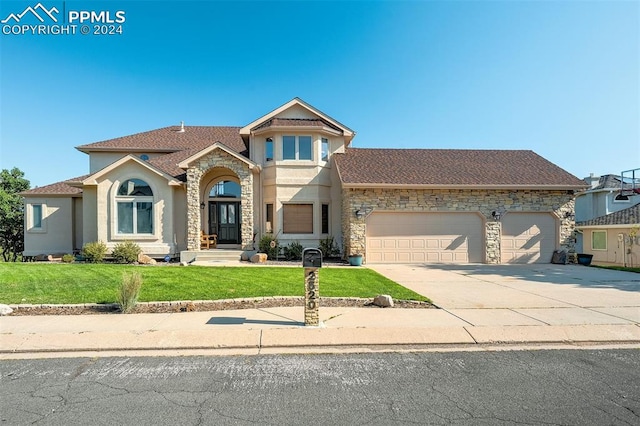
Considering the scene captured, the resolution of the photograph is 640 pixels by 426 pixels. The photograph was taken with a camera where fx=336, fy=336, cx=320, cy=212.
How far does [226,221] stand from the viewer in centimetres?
1883

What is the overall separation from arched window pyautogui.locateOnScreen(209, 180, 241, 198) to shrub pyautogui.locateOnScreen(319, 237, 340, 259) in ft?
18.7

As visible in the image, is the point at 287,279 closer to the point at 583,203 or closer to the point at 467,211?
the point at 467,211

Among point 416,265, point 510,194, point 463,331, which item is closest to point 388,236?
point 416,265

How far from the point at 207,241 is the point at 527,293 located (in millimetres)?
13722

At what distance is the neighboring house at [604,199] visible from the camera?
26203 mm

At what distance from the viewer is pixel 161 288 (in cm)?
872

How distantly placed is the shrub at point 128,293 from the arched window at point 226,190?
1192 centimetres

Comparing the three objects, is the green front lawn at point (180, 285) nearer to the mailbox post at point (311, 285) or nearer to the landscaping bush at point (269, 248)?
the mailbox post at point (311, 285)

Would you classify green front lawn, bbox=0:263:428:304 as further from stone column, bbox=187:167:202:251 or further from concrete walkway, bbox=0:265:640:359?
stone column, bbox=187:167:202:251

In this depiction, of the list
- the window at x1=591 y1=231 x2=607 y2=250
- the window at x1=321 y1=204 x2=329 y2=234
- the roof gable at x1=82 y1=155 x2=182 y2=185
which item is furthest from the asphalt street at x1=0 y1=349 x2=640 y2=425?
the window at x1=591 y1=231 x2=607 y2=250

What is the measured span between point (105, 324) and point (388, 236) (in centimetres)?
1206

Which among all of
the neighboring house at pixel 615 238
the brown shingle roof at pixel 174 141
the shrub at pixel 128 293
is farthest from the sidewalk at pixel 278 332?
the neighboring house at pixel 615 238

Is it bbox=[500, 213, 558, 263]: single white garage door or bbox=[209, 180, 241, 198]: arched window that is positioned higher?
bbox=[209, 180, 241, 198]: arched window

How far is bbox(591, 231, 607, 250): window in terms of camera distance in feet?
71.3
